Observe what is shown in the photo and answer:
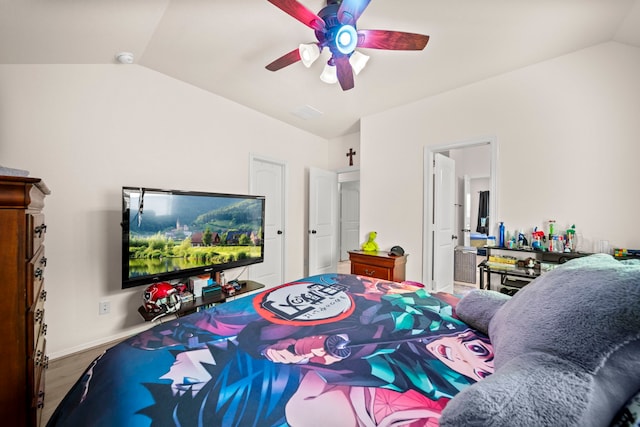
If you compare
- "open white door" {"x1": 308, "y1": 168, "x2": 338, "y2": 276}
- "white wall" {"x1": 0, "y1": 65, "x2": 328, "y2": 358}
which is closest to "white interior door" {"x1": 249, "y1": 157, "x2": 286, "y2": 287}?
"open white door" {"x1": 308, "y1": 168, "x2": 338, "y2": 276}

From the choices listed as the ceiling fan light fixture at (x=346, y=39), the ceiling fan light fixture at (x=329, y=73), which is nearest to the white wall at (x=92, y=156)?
the ceiling fan light fixture at (x=329, y=73)

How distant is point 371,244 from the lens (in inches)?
131

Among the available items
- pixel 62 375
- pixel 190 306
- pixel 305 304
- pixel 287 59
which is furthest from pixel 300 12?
pixel 62 375

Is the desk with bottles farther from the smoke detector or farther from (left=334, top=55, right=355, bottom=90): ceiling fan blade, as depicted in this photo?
the smoke detector

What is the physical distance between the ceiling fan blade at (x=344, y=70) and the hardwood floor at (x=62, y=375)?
294 centimetres

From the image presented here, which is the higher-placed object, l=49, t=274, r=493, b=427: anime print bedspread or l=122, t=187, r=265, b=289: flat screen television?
l=122, t=187, r=265, b=289: flat screen television

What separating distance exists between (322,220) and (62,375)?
331 cm

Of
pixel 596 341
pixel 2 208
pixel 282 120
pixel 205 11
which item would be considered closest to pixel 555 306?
pixel 596 341

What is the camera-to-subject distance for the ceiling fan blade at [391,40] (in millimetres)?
Answer: 1615

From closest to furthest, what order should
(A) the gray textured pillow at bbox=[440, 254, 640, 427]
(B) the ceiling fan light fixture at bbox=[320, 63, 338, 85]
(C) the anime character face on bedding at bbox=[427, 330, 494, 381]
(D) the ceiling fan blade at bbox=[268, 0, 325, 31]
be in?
(A) the gray textured pillow at bbox=[440, 254, 640, 427], (C) the anime character face on bedding at bbox=[427, 330, 494, 381], (D) the ceiling fan blade at bbox=[268, 0, 325, 31], (B) the ceiling fan light fixture at bbox=[320, 63, 338, 85]

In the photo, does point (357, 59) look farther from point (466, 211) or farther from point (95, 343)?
point (466, 211)

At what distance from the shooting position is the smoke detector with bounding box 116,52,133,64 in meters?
2.09

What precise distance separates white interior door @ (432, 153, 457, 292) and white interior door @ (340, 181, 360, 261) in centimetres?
268

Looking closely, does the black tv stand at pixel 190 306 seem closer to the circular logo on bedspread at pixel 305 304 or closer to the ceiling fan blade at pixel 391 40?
the circular logo on bedspread at pixel 305 304
